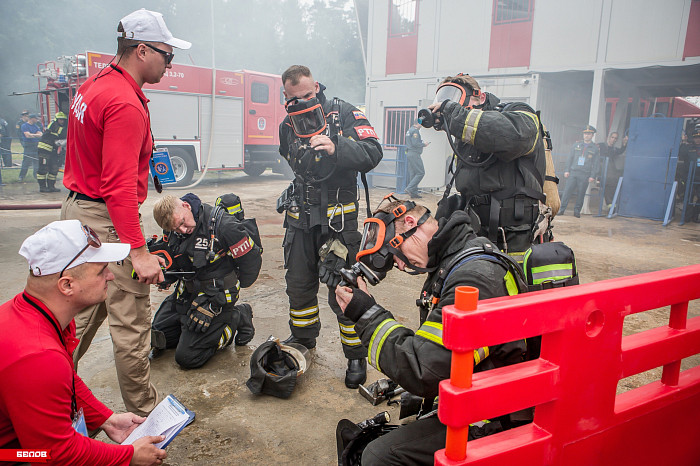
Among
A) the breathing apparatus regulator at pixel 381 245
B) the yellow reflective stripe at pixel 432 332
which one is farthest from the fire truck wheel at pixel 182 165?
the yellow reflective stripe at pixel 432 332

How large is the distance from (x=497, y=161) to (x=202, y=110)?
1104 centimetres

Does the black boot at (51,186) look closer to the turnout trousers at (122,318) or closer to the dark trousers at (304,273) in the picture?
the dark trousers at (304,273)

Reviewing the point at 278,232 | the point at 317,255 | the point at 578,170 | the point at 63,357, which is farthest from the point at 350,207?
the point at 578,170

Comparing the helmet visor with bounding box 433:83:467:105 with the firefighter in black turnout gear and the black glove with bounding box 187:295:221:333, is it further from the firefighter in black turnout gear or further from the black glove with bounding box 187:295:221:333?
the black glove with bounding box 187:295:221:333

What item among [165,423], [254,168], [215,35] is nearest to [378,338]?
[165,423]

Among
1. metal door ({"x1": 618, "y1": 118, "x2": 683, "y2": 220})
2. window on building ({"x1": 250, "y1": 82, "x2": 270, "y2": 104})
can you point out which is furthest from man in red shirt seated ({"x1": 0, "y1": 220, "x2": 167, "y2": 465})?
window on building ({"x1": 250, "y1": 82, "x2": 270, "y2": 104})

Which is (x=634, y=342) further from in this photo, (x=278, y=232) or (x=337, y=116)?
(x=278, y=232)

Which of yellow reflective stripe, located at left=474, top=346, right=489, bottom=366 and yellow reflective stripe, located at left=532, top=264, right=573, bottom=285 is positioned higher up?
yellow reflective stripe, located at left=532, top=264, right=573, bottom=285

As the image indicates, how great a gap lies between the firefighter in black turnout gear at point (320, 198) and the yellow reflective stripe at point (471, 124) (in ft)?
2.58

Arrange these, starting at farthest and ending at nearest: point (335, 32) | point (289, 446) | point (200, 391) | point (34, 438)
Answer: point (335, 32)
point (200, 391)
point (289, 446)
point (34, 438)

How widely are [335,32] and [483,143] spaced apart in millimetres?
35208

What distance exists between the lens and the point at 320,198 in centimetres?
349

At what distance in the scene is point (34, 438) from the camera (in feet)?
4.94

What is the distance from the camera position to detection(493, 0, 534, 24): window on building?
11805 mm
